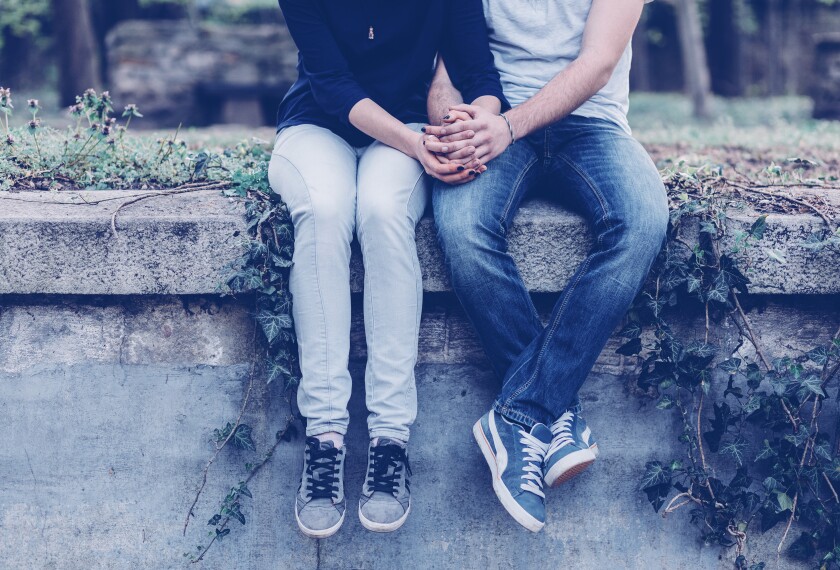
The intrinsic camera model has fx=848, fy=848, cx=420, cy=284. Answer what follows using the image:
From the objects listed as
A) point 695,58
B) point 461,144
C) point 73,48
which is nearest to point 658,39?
point 695,58

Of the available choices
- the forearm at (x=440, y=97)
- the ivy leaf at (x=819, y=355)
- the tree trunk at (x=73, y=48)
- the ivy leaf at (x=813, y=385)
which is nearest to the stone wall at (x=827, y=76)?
the ivy leaf at (x=819, y=355)

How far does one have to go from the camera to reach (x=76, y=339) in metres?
2.75

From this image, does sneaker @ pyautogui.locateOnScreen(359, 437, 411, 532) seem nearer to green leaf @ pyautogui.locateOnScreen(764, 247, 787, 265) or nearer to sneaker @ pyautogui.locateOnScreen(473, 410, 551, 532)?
sneaker @ pyautogui.locateOnScreen(473, 410, 551, 532)

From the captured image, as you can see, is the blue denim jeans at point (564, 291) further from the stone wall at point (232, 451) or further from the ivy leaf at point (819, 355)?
the ivy leaf at point (819, 355)

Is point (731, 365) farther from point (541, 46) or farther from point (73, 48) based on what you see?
point (73, 48)

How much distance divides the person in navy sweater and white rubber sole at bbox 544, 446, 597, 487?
435 mm

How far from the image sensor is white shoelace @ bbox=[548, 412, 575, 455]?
8.16 ft

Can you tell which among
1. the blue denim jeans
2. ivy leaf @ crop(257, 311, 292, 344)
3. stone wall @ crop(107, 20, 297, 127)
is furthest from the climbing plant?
stone wall @ crop(107, 20, 297, 127)

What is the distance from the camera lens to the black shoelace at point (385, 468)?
2479 millimetres

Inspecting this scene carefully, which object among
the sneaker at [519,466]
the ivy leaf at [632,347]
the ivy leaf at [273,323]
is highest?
the ivy leaf at [273,323]

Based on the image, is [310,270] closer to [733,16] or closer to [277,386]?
[277,386]

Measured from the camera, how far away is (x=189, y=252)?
2.62 metres

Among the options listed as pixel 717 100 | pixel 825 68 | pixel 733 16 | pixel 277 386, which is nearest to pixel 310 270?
pixel 277 386

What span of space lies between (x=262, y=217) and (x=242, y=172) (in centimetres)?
51
